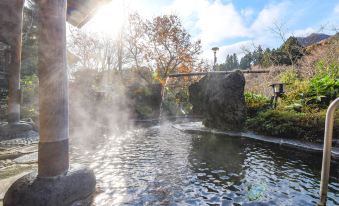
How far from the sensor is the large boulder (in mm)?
9656

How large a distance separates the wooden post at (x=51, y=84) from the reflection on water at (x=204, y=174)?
99cm

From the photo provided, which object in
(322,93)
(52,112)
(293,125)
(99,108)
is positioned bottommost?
(99,108)

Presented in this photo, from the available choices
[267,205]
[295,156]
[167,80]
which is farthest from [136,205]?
[167,80]

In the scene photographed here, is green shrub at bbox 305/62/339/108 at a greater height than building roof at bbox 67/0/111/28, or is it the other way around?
building roof at bbox 67/0/111/28

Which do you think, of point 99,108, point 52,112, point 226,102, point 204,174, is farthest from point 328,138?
point 99,108

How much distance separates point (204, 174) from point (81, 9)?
4520mm

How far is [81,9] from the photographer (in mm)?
4953

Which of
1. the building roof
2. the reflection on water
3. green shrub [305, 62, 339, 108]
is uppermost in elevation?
the building roof

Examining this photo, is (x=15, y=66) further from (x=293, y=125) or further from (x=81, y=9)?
(x=293, y=125)

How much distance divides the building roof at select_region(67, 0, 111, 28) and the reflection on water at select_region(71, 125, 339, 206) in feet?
11.5

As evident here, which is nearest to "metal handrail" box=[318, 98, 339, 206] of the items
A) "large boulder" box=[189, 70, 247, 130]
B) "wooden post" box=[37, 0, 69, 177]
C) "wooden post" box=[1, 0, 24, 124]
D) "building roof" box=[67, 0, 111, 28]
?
"wooden post" box=[37, 0, 69, 177]

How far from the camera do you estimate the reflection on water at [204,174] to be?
12.1 ft

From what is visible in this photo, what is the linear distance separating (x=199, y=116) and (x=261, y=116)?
862cm

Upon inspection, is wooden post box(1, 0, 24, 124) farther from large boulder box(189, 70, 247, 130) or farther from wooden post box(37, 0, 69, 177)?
large boulder box(189, 70, 247, 130)
